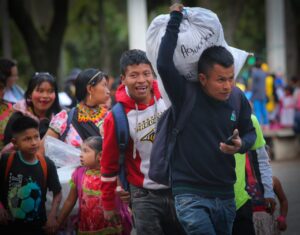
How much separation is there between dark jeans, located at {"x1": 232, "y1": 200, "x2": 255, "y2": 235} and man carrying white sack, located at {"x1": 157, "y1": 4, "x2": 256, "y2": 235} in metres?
0.41

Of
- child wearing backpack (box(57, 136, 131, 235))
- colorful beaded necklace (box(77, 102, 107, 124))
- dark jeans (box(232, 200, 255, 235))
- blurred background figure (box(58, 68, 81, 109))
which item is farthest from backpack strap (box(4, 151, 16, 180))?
blurred background figure (box(58, 68, 81, 109))

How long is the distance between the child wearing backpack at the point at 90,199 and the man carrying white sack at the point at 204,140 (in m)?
1.30

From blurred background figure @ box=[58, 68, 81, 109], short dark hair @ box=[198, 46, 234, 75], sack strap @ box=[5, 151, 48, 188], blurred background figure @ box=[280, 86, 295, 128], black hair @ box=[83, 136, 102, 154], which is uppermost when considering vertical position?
short dark hair @ box=[198, 46, 234, 75]

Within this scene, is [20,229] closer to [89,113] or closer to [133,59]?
[89,113]

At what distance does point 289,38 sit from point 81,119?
69.8ft

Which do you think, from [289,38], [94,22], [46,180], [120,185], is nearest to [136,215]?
[120,185]

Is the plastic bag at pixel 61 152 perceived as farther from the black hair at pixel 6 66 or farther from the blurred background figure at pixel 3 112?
the black hair at pixel 6 66

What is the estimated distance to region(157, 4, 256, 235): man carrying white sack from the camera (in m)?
4.09

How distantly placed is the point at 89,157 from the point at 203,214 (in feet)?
5.27

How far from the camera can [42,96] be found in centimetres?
630

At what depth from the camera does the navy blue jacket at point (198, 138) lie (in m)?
4.11

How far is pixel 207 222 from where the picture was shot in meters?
4.03

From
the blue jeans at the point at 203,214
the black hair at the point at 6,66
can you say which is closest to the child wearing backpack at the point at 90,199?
the blue jeans at the point at 203,214

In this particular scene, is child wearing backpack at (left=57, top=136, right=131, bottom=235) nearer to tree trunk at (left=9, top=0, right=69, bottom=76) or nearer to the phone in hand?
the phone in hand
